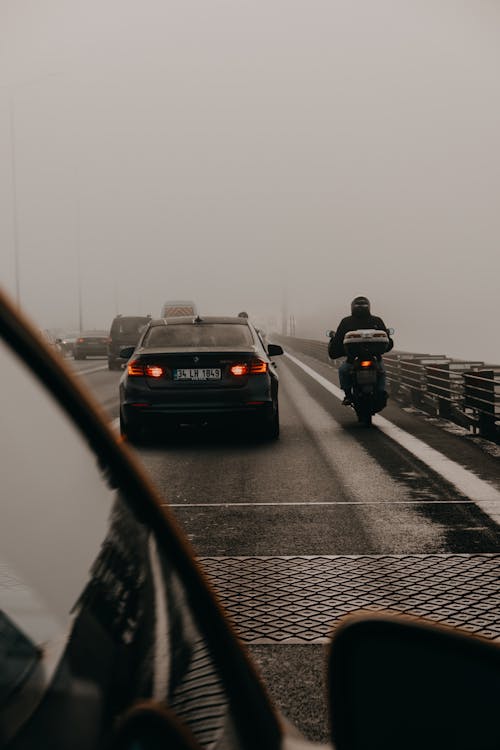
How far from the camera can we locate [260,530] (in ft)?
25.0

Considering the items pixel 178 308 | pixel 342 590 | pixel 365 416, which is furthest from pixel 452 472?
pixel 178 308

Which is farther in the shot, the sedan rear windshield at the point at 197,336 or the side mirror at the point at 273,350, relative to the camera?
the side mirror at the point at 273,350

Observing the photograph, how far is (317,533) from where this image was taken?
7.45m

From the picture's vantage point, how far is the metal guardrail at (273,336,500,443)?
1306cm

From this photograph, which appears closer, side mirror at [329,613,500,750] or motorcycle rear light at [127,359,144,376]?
side mirror at [329,613,500,750]

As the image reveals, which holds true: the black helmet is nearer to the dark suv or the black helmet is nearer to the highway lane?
the highway lane

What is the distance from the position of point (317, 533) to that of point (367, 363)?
278 inches

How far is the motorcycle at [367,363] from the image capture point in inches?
559

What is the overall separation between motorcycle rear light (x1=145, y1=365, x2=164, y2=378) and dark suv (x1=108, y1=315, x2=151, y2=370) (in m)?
23.3

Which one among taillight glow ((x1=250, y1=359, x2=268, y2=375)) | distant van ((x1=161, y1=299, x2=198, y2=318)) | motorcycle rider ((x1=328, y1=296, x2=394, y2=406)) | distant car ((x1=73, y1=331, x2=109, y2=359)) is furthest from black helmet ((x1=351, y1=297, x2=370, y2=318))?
distant van ((x1=161, y1=299, x2=198, y2=318))

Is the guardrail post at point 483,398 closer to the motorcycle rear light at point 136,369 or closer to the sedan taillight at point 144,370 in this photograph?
the sedan taillight at point 144,370

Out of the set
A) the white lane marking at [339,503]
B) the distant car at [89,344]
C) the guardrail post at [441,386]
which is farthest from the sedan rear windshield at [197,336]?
the distant car at [89,344]

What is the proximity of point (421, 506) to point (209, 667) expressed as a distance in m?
7.60

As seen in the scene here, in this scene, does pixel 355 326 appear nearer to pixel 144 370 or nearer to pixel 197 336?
pixel 197 336
